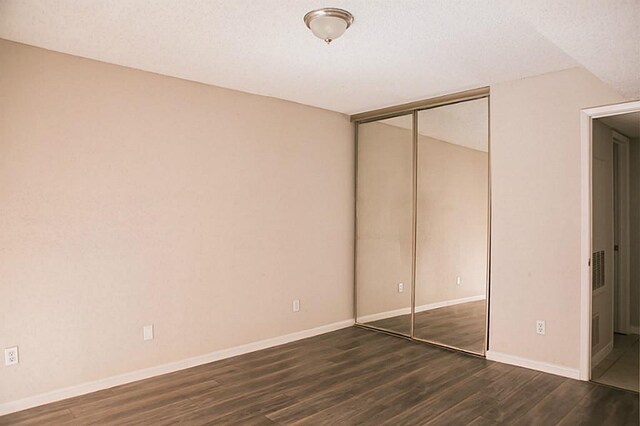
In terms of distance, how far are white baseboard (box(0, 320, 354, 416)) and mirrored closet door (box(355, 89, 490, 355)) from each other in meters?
0.94

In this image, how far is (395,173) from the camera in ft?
15.9

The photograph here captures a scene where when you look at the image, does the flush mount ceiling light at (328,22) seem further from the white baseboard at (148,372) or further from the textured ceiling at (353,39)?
the white baseboard at (148,372)

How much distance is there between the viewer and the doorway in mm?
3734

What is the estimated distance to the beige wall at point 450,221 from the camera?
4152mm

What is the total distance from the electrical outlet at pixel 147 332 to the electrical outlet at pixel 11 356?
2.87 ft

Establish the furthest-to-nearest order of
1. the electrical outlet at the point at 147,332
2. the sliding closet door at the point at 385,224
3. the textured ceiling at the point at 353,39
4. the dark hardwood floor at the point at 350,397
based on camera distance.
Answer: the sliding closet door at the point at 385,224
the electrical outlet at the point at 147,332
the dark hardwood floor at the point at 350,397
the textured ceiling at the point at 353,39

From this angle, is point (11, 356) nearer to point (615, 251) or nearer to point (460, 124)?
point (460, 124)

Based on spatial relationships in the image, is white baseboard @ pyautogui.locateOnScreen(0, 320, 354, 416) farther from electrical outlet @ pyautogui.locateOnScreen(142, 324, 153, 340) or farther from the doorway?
the doorway

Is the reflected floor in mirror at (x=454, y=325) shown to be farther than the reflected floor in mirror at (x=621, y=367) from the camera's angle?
Yes

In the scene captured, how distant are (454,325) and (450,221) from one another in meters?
1.04

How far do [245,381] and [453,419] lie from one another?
164 centimetres

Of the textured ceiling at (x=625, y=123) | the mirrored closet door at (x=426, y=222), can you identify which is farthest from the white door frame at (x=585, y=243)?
the mirrored closet door at (x=426, y=222)

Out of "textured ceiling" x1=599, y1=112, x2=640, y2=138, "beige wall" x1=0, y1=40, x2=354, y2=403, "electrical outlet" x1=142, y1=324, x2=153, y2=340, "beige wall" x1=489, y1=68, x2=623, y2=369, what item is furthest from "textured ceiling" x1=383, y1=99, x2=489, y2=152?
"electrical outlet" x1=142, y1=324, x2=153, y2=340

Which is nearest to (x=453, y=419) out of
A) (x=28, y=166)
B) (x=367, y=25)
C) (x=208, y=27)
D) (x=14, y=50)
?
(x=367, y=25)
